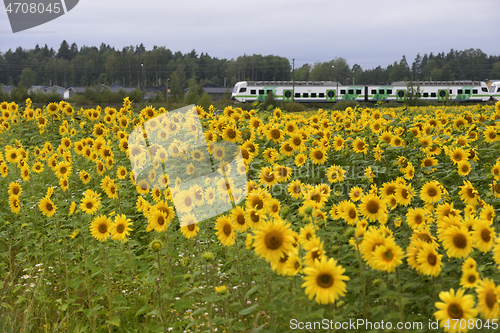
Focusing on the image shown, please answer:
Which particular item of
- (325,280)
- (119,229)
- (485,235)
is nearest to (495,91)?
(485,235)

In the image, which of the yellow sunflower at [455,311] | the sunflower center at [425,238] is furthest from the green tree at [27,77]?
the yellow sunflower at [455,311]

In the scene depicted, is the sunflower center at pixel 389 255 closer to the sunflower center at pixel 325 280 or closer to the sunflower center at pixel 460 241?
the sunflower center at pixel 325 280

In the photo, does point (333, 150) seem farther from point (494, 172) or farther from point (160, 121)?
point (160, 121)

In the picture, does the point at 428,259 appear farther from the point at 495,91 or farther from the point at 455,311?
the point at 495,91

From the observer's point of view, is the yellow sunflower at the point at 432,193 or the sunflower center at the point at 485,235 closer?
the sunflower center at the point at 485,235

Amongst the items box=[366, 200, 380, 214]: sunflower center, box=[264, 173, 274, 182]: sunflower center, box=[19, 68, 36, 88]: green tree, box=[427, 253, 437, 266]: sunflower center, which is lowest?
box=[427, 253, 437, 266]: sunflower center

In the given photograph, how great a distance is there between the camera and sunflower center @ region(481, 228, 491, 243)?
2.36 meters

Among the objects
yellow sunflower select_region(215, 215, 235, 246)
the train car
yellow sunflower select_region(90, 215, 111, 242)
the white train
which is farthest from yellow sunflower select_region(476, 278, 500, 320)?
the train car

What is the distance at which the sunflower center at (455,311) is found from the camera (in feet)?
6.44

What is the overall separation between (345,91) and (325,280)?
4725 centimetres

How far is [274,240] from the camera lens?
2.35 meters

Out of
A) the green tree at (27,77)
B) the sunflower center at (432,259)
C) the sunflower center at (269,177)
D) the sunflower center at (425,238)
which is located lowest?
the sunflower center at (432,259)

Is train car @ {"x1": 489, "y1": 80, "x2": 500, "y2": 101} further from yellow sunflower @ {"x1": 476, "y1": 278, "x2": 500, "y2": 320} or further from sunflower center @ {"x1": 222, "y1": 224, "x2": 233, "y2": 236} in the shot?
yellow sunflower @ {"x1": 476, "y1": 278, "x2": 500, "y2": 320}

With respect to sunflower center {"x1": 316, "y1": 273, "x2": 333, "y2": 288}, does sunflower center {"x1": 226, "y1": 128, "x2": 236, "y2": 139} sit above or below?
above
